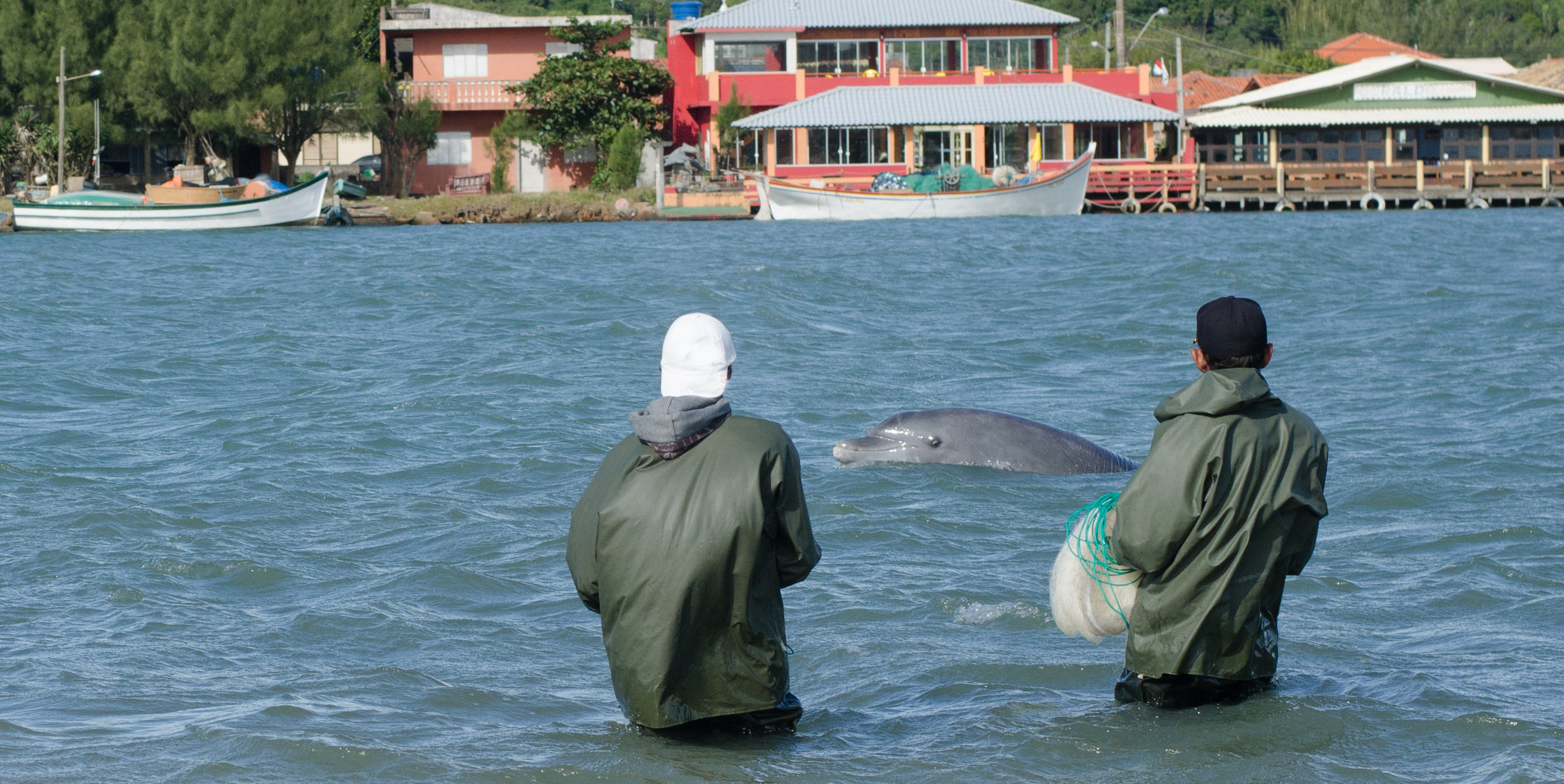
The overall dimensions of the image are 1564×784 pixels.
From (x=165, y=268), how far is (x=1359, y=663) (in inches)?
952

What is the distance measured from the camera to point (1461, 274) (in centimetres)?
2291

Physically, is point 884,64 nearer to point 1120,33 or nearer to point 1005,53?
point 1005,53

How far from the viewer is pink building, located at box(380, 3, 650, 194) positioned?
159 feet

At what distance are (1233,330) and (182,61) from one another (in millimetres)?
41952

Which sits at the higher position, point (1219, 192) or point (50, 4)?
point (50, 4)

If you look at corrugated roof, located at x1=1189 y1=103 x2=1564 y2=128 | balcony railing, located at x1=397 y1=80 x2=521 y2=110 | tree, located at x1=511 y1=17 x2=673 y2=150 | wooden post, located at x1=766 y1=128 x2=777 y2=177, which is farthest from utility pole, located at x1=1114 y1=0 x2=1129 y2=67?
balcony railing, located at x1=397 y1=80 x2=521 y2=110

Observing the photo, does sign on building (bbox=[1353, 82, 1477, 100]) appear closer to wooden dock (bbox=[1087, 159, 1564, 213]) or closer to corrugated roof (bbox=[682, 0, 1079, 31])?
wooden dock (bbox=[1087, 159, 1564, 213])

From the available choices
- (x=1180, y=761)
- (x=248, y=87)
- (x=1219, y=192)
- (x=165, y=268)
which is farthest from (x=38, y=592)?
(x=1219, y=192)

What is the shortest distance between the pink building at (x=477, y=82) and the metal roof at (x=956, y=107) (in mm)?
6547

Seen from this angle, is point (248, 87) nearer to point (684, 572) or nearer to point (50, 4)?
point (50, 4)

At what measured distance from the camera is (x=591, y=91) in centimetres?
4606

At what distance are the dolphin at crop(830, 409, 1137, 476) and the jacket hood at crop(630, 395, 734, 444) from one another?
577 cm

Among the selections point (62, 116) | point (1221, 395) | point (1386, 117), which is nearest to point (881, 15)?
point (1386, 117)

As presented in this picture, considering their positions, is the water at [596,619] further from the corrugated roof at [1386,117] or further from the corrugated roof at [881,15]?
the corrugated roof at [881,15]
